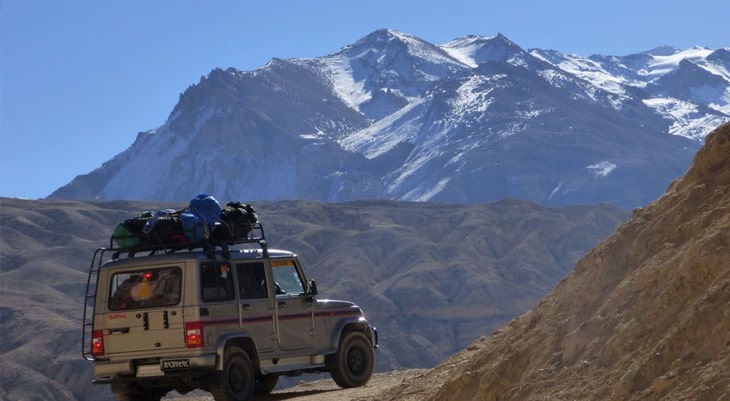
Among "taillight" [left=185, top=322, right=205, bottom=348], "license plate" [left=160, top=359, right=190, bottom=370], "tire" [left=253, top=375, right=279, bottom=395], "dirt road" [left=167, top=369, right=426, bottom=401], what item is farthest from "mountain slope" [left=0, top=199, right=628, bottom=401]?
→ "taillight" [left=185, top=322, right=205, bottom=348]

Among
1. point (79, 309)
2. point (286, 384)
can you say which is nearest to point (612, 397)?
point (286, 384)

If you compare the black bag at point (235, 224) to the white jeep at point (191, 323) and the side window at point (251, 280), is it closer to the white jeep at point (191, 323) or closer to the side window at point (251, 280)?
the white jeep at point (191, 323)

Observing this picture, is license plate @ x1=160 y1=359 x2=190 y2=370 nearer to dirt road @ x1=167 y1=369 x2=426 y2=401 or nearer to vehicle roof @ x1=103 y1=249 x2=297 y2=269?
vehicle roof @ x1=103 y1=249 x2=297 y2=269

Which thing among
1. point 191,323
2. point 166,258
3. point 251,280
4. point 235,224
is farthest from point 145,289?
point 235,224

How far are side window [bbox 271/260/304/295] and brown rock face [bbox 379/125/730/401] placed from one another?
391 centimetres

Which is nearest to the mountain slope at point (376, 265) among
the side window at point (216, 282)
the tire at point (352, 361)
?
the tire at point (352, 361)

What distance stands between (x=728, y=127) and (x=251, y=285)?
5954 millimetres

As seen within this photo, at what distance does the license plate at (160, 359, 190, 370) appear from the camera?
14.5 meters

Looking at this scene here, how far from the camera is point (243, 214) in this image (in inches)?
615

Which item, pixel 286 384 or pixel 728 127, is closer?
pixel 728 127

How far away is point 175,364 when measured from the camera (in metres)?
14.5

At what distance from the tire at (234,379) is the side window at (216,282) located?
0.60 meters

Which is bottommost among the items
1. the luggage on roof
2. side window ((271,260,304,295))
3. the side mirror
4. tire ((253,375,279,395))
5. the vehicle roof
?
tire ((253,375,279,395))

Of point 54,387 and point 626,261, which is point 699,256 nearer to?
point 626,261
